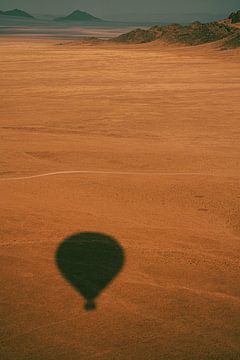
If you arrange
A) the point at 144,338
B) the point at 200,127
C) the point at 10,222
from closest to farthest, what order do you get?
the point at 144,338
the point at 10,222
the point at 200,127

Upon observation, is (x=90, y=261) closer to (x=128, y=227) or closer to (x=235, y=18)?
(x=128, y=227)

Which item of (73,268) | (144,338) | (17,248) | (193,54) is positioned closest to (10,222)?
(17,248)

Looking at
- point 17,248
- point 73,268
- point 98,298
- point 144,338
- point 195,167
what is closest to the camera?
point 144,338

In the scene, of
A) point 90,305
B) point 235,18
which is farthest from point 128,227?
point 235,18

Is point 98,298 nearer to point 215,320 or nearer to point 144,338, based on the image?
point 144,338

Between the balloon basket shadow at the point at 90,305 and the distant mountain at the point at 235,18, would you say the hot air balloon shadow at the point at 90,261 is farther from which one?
the distant mountain at the point at 235,18

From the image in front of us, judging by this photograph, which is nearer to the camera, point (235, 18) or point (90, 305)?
point (90, 305)

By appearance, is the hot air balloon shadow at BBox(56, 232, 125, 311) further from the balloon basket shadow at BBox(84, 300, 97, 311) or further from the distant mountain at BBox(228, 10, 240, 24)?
the distant mountain at BBox(228, 10, 240, 24)
